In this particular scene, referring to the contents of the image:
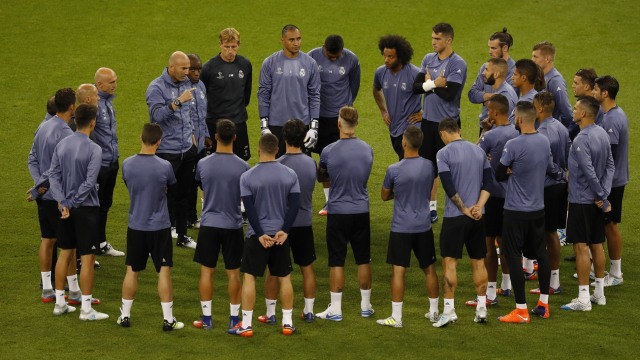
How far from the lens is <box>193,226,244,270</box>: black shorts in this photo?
9992mm

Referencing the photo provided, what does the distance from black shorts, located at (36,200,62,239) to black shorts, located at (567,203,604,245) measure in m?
5.25

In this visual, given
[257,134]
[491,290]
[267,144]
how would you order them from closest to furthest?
[267,144] → [491,290] → [257,134]

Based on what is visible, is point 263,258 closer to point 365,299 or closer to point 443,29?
point 365,299

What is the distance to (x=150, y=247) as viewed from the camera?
10.1 metres

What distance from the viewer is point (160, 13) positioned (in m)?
22.5

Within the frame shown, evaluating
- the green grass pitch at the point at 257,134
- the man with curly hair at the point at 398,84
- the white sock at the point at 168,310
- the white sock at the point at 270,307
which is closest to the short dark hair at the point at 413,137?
the green grass pitch at the point at 257,134

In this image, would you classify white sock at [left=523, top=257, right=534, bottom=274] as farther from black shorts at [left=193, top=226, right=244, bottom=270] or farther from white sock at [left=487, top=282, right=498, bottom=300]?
black shorts at [left=193, top=226, right=244, bottom=270]

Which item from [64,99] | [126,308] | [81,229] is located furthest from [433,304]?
[64,99]

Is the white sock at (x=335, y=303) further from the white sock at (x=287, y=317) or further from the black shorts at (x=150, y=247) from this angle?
the black shorts at (x=150, y=247)

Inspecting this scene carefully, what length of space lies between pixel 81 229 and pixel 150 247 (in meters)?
0.77

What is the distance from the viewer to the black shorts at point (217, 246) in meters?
9.99

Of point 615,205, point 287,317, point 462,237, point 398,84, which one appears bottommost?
point 287,317

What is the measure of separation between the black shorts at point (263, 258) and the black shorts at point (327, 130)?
3.89 metres

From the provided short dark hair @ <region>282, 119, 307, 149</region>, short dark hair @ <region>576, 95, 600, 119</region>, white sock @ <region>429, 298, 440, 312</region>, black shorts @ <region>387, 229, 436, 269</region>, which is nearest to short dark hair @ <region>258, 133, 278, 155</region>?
short dark hair @ <region>282, 119, 307, 149</region>
